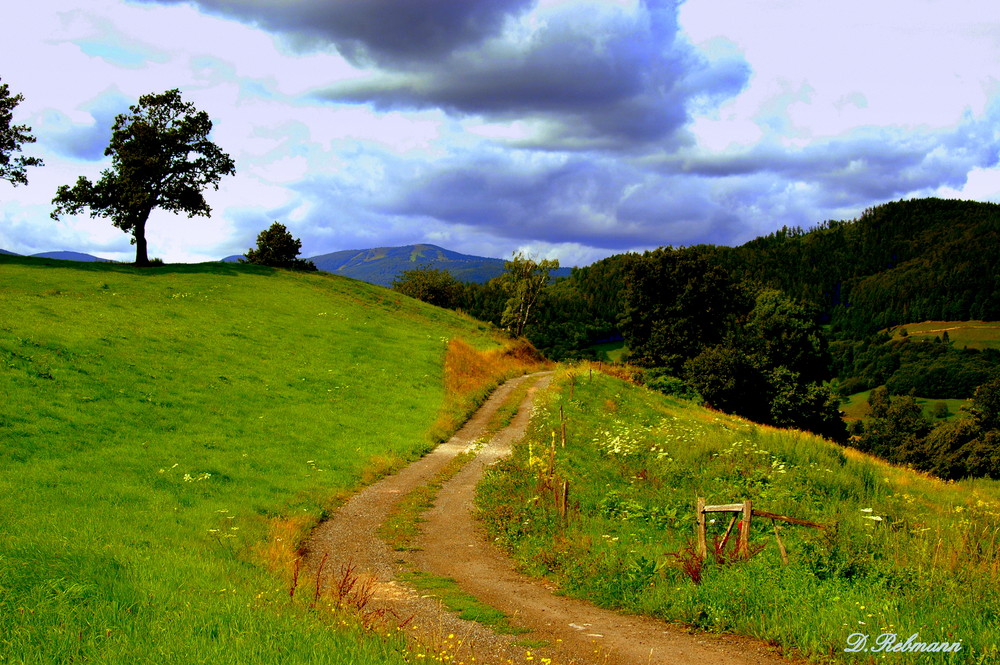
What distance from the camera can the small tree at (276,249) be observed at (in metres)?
74.4

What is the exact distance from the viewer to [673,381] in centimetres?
5650

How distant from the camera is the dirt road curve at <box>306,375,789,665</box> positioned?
344 inches

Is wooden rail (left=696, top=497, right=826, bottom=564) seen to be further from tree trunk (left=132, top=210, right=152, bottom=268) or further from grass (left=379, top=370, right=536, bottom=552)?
tree trunk (left=132, top=210, right=152, bottom=268)

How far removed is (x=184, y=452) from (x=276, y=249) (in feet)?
197

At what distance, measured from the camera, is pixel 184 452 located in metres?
18.8

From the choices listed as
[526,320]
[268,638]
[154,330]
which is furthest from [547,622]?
[526,320]

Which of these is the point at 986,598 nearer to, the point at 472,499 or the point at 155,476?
the point at 472,499

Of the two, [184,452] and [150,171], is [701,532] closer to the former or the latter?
[184,452]

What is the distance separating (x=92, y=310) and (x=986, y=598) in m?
42.9

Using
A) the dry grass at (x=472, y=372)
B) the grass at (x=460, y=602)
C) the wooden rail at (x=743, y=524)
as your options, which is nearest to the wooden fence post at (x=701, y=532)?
the wooden rail at (x=743, y=524)

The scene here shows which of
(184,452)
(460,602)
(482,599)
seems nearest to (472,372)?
(184,452)

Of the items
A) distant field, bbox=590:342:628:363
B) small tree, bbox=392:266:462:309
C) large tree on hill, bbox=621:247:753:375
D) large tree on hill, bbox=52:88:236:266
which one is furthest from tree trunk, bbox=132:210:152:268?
distant field, bbox=590:342:628:363

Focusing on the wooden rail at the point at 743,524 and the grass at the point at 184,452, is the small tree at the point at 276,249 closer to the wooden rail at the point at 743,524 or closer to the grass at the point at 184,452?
the grass at the point at 184,452

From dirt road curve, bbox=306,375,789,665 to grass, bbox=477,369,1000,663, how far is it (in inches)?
18.1
